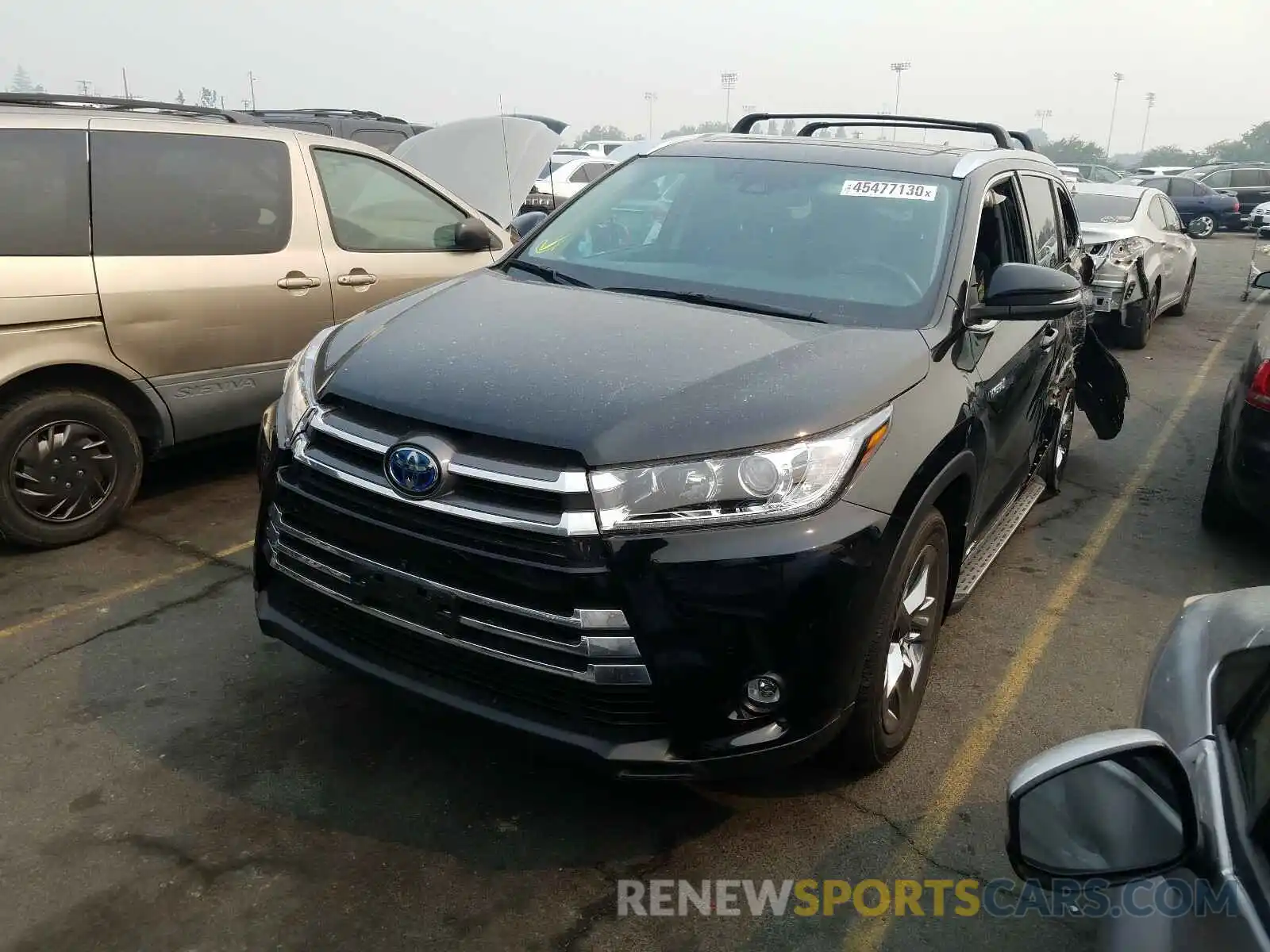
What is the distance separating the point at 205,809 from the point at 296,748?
0.35 meters

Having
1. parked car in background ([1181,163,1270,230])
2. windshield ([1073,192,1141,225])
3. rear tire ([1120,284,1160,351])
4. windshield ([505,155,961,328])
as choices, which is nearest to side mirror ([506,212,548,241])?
windshield ([505,155,961,328])

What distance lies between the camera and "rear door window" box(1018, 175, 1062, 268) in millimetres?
4438

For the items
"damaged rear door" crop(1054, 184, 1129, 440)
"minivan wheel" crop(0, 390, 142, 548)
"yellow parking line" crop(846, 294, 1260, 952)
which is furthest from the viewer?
"damaged rear door" crop(1054, 184, 1129, 440)

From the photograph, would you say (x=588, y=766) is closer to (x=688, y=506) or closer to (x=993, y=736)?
(x=688, y=506)

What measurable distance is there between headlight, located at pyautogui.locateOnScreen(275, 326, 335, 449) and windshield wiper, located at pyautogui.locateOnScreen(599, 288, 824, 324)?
39.4 inches

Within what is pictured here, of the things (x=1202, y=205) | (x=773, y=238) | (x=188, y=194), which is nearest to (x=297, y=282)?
(x=188, y=194)

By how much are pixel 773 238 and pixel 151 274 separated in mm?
2873

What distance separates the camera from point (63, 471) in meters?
4.43

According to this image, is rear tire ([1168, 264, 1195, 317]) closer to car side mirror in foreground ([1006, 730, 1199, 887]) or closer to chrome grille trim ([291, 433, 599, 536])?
chrome grille trim ([291, 433, 599, 536])

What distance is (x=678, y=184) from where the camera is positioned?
4008 millimetres

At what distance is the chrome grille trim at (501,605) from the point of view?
2371mm

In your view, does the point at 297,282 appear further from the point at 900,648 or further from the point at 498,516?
the point at 900,648

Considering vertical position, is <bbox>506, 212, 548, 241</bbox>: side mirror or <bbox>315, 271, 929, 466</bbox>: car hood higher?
<bbox>506, 212, 548, 241</bbox>: side mirror

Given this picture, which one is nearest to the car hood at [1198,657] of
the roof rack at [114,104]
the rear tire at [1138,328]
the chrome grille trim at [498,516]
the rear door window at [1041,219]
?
the chrome grille trim at [498,516]
